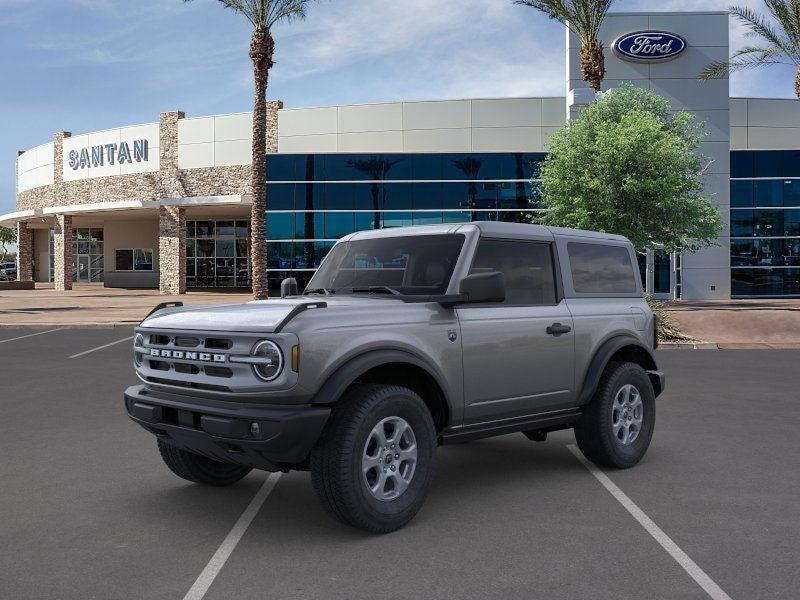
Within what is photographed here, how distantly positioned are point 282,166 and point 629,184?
56.5ft

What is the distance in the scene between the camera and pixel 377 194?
3509 cm

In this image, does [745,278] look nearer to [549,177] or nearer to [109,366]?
[549,177]

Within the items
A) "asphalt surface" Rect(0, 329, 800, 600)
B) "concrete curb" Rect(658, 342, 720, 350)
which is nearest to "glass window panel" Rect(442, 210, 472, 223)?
"concrete curb" Rect(658, 342, 720, 350)

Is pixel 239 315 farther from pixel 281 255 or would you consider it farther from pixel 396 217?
pixel 281 255

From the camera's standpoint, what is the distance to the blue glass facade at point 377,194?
34.9 meters

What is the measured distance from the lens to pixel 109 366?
13305 millimetres

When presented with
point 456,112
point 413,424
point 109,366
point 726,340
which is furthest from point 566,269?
point 456,112

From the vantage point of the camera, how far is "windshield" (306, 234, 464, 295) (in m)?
5.58

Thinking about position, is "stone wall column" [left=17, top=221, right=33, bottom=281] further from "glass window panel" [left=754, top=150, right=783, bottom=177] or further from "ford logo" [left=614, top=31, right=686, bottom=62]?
"glass window panel" [left=754, top=150, right=783, bottom=177]

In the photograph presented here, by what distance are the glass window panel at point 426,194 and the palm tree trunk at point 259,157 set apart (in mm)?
9235

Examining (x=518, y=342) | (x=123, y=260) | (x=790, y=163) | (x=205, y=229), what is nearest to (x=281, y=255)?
(x=205, y=229)

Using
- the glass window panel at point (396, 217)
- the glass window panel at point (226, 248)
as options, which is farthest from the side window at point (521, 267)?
the glass window panel at point (226, 248)

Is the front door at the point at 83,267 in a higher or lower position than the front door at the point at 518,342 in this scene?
higher

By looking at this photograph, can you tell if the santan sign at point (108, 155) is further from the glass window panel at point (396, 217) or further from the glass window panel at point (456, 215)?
the glass window panel at point (456, 215)
